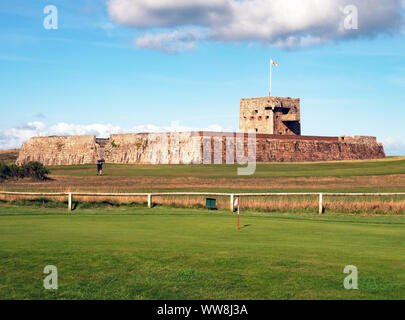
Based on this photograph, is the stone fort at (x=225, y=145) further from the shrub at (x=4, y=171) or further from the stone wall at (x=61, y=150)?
the shrub at (x=4, y=171)

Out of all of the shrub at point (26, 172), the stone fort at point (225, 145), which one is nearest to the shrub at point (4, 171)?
the shrub at point (26, 172)

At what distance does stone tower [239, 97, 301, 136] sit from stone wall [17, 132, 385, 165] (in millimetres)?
7077

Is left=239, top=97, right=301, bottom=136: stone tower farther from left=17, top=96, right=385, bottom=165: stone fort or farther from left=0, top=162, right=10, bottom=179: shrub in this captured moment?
left=0, top=162, right=10, bottom=179: shrub

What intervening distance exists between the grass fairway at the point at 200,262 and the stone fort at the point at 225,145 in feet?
154

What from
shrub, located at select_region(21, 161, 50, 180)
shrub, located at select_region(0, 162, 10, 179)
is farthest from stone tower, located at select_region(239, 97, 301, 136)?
shrub, located at select_region(0, 162, 10, 179)

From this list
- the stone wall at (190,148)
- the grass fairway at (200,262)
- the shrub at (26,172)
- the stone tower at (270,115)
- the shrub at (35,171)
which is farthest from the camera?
the stone tower at (270,115)

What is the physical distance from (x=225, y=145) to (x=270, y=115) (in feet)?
47.8

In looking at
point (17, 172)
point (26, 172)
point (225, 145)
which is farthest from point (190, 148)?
point (17, 172)

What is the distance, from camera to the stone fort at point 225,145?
63688 mm

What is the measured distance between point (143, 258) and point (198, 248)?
169cm

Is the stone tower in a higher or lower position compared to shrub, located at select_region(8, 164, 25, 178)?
higher

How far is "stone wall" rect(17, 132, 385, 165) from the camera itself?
6344 cm

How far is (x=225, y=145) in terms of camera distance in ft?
209
